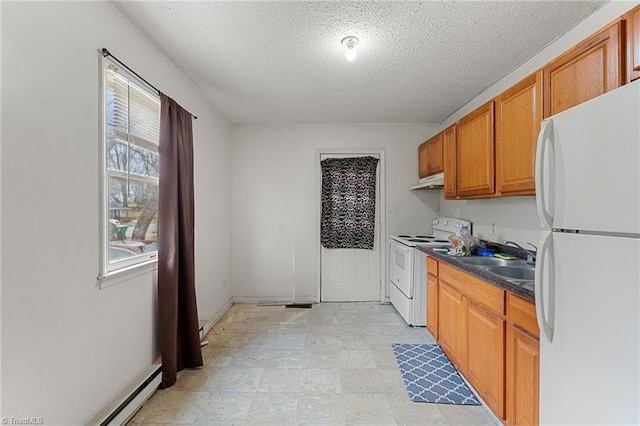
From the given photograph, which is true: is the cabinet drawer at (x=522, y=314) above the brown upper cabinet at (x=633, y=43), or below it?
below

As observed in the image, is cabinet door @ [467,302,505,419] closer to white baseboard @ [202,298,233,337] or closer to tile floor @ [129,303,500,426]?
tile floor @ [129,303,500,426]

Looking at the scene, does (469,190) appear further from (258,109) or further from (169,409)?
(169,409)

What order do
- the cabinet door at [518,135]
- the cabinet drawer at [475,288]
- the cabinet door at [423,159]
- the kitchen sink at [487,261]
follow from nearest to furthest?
1. the cabinet drawer at [475,288]
2. the cabinet door at [518,135]
3. the kitchen sink at [487,261]
4. the cabinet door at [423,159]

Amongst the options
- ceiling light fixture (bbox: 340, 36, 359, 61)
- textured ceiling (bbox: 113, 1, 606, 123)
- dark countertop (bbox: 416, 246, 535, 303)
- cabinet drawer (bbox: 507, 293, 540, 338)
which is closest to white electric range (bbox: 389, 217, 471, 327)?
dark countertop (bbox: 416, 246, 535, 303)

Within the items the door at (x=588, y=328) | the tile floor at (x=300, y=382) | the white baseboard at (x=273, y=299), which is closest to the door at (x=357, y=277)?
the white baseboard at (x=273, y=299)

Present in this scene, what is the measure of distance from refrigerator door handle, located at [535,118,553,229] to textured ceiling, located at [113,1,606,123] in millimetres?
962

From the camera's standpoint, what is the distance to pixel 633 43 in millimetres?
1276

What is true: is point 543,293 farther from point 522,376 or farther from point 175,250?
point 175,250

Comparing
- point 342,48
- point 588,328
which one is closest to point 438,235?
point 342,48

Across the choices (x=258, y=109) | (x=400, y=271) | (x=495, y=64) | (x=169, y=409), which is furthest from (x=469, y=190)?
(x=169, y=409)

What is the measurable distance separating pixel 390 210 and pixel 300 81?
2162mm

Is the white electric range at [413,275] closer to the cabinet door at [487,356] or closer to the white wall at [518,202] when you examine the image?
the white wall at [518,202]

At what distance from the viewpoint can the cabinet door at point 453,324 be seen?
6.98ft

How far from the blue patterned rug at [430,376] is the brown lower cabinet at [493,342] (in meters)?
0.10
